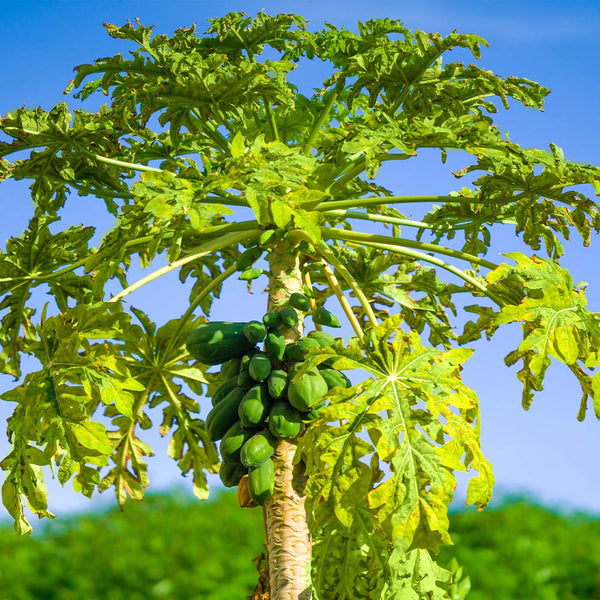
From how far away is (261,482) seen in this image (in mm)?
3021

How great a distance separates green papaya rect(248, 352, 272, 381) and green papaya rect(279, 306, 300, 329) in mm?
179

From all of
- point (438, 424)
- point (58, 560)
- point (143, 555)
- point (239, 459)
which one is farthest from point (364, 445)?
point (58, 560)

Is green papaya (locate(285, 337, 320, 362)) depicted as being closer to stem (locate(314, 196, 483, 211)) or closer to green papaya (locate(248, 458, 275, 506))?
green papaya (locate(248, 458, 275, 506))

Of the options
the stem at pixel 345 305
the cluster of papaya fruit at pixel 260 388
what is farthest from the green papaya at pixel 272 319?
the stem at pixel 345 305

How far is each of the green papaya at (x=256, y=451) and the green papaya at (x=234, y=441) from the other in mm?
59

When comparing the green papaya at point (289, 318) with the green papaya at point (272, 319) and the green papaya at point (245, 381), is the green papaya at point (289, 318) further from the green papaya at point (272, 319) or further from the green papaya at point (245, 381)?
the green papaya at point (245, 381)

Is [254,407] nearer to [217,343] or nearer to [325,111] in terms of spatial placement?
[217,343]

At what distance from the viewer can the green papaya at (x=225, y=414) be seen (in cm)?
323

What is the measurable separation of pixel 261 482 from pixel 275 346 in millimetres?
539

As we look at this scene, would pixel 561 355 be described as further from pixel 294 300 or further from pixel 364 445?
pixel 294 300

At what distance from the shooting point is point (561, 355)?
2.89 meters

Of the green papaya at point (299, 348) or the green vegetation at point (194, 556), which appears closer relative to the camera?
the green papaya at point (299, 348)

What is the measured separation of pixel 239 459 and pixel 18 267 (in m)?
1.52

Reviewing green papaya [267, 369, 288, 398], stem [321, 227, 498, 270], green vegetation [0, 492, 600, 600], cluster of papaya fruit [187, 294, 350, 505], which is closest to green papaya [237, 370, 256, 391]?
cluster of papaya fruit [187, 294, 350, 505]
